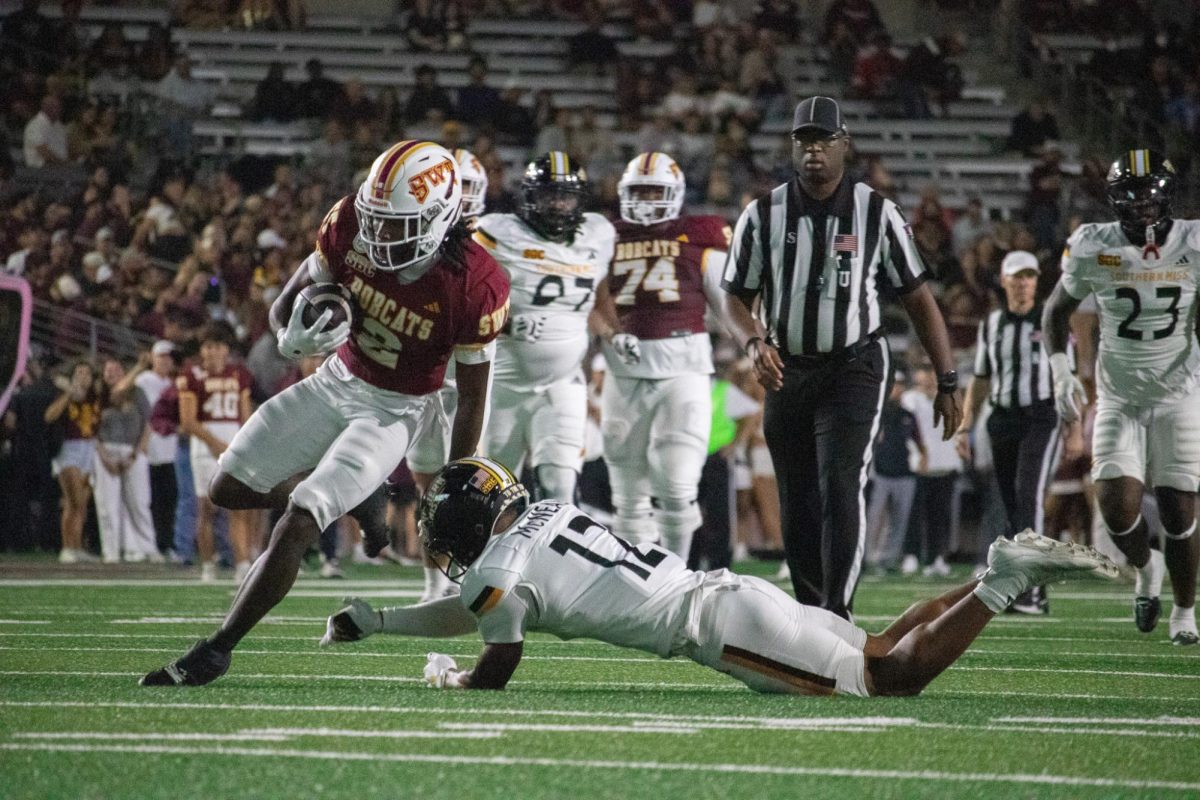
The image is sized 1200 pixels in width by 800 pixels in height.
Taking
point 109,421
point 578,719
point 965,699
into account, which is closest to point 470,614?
point 578,719

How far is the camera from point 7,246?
16.9m

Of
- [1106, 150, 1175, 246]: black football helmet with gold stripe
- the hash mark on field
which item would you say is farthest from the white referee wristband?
the hash mark on field

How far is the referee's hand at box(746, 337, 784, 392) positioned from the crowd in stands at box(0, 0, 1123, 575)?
26.8 ft

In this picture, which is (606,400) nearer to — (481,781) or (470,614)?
(470,614)

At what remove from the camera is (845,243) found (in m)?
6.79

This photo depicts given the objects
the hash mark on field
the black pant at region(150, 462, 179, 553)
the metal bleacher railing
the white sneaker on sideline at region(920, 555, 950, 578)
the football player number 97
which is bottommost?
the white sneaker on sideline at region(920, 555, 950, 578)

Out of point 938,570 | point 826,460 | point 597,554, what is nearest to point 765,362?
point 826,460

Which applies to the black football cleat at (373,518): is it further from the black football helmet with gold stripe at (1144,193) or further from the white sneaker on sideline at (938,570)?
the white sneaker on sideline at (938,570)

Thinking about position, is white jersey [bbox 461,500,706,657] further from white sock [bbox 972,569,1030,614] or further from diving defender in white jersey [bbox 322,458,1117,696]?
white sock [bbox 972,569,1030,614]

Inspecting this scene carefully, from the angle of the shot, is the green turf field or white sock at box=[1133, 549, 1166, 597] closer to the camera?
the green turf field

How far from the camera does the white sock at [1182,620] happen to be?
7.67 metres

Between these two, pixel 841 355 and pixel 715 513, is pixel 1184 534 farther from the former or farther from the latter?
pixel 715 513

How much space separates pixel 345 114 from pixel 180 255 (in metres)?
2.98

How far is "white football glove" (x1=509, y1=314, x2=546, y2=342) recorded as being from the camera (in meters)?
9.04
